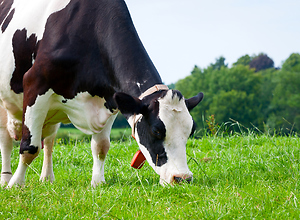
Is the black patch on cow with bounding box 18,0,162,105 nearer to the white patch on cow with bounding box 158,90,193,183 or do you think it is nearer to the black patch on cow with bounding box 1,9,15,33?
the white patch on cow with bounding box 158,90,193,183

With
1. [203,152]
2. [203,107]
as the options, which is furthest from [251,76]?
[203,152]

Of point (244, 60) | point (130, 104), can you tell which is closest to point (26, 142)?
point (130, 104)

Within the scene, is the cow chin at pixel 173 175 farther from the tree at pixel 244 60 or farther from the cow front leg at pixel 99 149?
the tree at pixel 244 60

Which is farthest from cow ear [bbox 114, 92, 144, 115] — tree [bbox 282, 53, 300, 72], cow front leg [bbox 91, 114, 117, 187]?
tree [bbox 282, 53, 300, 72]

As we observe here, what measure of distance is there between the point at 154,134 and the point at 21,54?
2.07 m

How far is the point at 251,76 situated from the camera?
194 feet

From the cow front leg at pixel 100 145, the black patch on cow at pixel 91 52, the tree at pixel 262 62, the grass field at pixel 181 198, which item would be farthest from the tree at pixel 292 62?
the black patch on cow at pixel 91 52

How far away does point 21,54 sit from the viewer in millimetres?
4469

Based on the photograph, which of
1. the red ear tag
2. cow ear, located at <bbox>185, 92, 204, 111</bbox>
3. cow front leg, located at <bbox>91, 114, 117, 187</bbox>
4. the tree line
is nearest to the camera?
cow ear, located at <bbox>185, 92, 204, 111</bbox>

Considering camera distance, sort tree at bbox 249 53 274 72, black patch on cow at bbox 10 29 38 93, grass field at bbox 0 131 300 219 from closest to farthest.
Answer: grass field at bbox 0 131 300 219
black patch on cow at bbox 10 29 38 93
tree at bbox 249 53 274 72

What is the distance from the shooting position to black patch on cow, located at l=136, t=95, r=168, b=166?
3402 mm

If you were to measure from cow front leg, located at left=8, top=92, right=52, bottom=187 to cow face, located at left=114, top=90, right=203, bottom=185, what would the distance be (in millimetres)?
1105

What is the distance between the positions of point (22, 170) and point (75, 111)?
951 mm

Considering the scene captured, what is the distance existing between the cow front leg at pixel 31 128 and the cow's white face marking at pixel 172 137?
1.38 m
